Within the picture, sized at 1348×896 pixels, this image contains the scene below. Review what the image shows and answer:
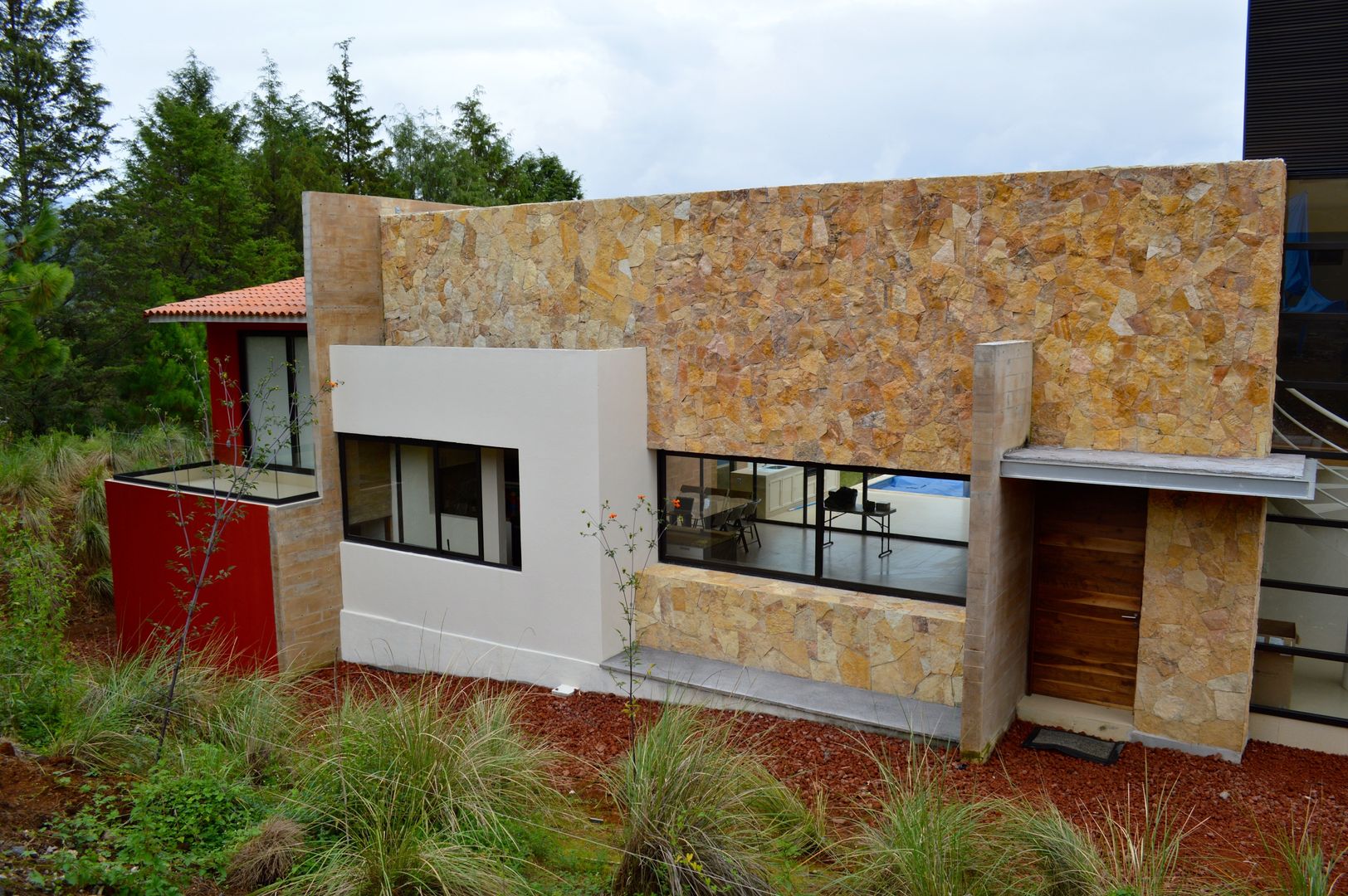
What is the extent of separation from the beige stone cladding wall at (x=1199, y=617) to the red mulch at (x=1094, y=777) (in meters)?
0.38

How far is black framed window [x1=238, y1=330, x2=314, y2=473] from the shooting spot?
1369 cm

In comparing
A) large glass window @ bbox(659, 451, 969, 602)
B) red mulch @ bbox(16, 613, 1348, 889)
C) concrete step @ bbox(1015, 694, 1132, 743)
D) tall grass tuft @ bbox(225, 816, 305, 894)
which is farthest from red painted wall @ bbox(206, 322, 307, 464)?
concrete step @ bbox(1015, 694, 1132, 743)

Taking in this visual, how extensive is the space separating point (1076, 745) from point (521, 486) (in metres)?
6.37

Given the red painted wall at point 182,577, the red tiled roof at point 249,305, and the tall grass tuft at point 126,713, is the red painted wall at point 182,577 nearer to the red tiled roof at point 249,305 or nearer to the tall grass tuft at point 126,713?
the red tiled roof at point 249,305

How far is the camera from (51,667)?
7.79 meters

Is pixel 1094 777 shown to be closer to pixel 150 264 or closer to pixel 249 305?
pixel 249 305

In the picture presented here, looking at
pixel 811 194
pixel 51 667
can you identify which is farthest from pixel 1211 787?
pixel 51 667

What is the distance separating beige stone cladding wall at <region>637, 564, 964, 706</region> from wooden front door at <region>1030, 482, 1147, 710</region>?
0.90 metres

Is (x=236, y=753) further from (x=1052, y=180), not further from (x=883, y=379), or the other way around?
(x=1052, y=180)

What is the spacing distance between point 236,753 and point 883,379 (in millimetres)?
6544

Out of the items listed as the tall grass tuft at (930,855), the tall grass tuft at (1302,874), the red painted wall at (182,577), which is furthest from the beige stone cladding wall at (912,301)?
the tall grass tuft at (930,855)

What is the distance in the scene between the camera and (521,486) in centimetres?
1138

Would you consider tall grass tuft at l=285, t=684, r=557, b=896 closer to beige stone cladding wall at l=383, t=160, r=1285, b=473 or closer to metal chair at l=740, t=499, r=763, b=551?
metal chair at l=740, t=499, r=763, b=551

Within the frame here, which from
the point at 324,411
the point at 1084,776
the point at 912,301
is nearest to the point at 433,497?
the point at 324,411
